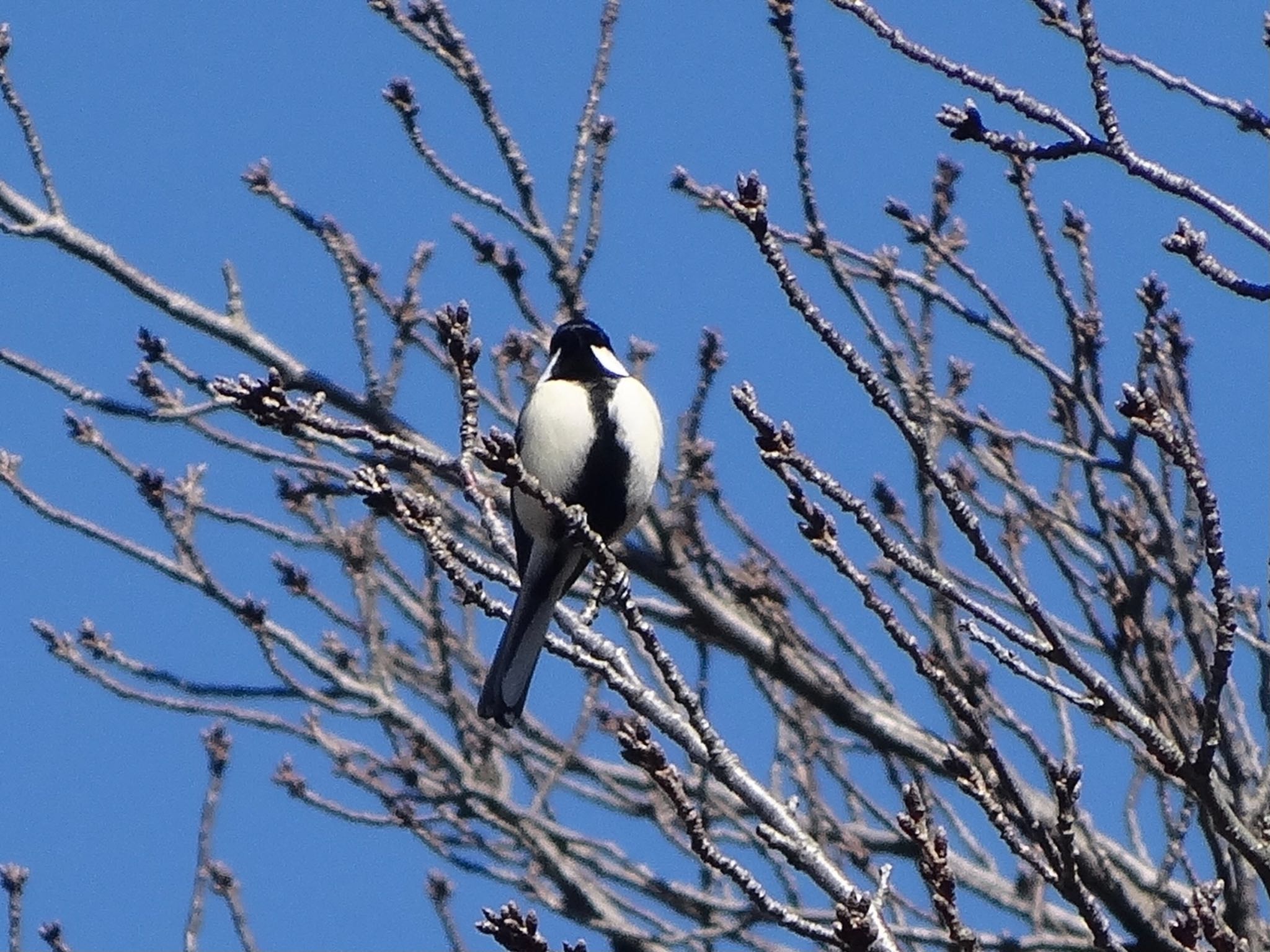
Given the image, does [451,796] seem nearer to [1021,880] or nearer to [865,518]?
[1021,880]

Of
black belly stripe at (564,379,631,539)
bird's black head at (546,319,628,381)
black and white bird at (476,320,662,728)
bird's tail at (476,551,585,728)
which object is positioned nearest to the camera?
bird's tail at (476,551,585,728)

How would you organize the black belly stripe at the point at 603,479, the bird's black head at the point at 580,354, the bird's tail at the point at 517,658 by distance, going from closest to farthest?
the bird's tail at the point at 517,658
the black belly stripe at the point at 603,479
the bird's black head at the point at 580,354

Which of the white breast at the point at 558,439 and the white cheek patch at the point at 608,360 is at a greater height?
the white cheek patch at the point at 608,360

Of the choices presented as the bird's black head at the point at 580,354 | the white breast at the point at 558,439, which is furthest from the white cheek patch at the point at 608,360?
the white breast at the point at 558,439

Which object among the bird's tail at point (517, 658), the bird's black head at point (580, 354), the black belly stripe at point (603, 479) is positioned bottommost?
the bird's tail at point (517, 658)

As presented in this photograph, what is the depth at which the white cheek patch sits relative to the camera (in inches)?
174

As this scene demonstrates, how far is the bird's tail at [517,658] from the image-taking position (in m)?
3.70

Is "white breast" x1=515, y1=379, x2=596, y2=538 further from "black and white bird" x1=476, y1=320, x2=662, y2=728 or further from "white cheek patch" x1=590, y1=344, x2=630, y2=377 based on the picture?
"white cheek patch" x1=590, y1=344, x2=630, y2=377

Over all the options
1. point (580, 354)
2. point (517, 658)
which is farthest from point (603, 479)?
point (517, 658)

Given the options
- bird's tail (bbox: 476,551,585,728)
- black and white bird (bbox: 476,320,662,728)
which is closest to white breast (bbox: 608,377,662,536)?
black and white bird (bbox: 476,320,662,728)

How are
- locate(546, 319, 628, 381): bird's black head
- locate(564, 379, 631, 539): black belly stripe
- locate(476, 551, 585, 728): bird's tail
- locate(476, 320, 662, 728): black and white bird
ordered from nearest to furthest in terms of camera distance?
1. locate(476, 551, 585, 728): bird's tail
2. locate(476, 320, 662, 728): black and white bird
3. locate(564, 379, 631, 539): black belly stripe
4. locate(546, 319, 628, 381): bird's black head

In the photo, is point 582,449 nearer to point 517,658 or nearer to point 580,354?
point 580,354

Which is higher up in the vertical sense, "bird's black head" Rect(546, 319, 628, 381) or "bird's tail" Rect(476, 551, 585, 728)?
"bird's black head" Rect(546, 319, 628, 381)

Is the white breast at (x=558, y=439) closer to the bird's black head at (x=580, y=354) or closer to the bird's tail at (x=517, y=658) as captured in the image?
the bird's black head at (x=580, y=354)
